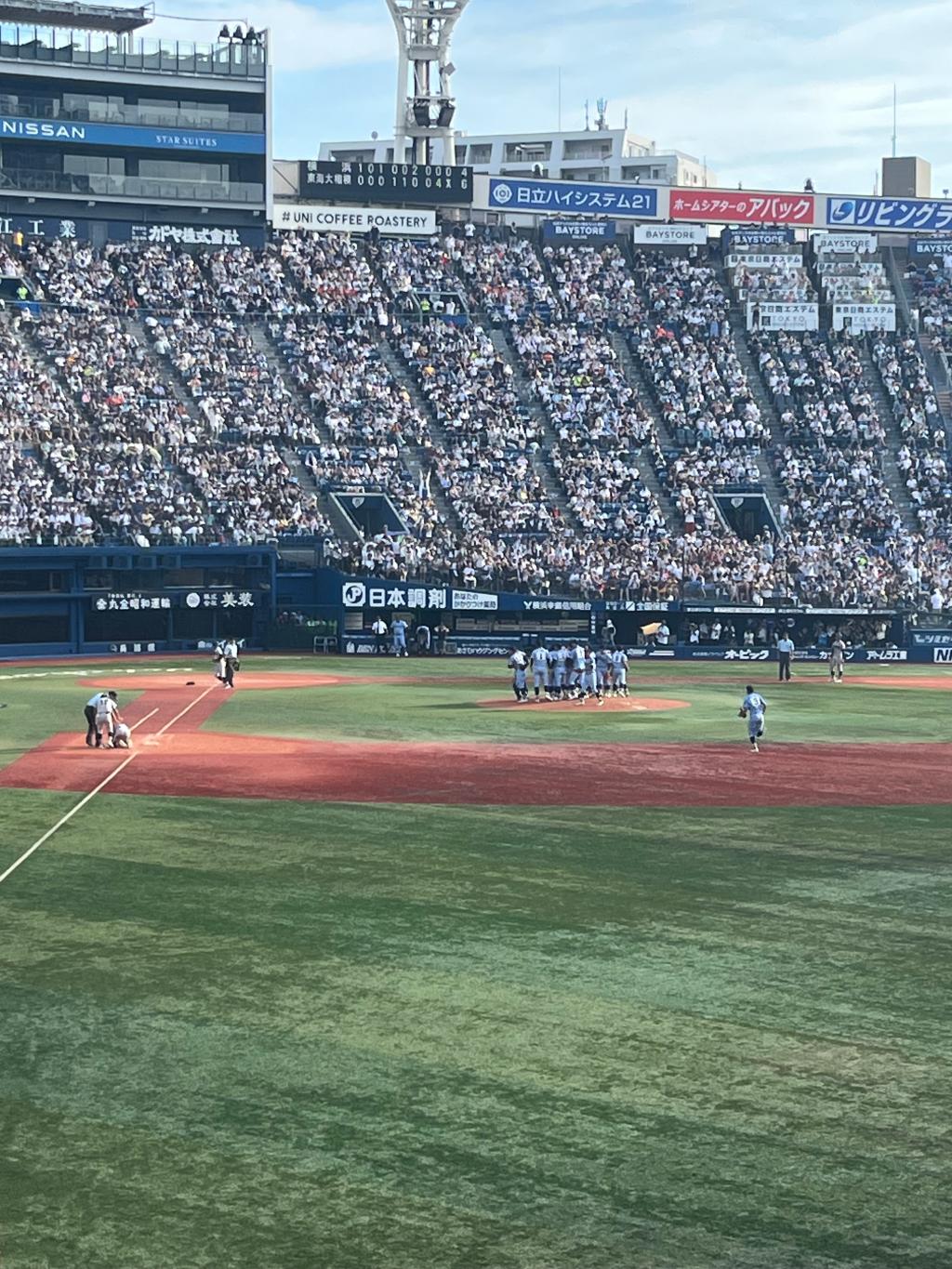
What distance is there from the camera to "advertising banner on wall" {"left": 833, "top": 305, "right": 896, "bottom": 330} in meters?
79.1

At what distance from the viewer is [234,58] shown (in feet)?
247

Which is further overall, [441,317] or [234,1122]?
[441,317]

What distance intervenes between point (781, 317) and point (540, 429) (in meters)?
15.7

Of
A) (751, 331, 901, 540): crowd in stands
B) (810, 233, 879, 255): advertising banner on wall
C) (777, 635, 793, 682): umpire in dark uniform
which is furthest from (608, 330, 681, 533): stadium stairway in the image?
(777, 635, 793, 682): umpire in dark uniform

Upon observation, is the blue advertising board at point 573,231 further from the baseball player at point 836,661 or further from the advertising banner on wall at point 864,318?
the baseball player at point 836,661

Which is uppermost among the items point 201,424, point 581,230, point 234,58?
point 234,58

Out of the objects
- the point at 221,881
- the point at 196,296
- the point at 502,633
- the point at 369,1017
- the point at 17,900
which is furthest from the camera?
Answer: the point at 196,296

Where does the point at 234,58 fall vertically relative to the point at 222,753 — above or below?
above

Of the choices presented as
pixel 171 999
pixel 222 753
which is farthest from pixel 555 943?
pixel 222 753

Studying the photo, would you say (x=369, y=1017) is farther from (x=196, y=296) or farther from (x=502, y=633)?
(x=196, y=296)

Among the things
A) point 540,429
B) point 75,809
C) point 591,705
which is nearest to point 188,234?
point 540,429

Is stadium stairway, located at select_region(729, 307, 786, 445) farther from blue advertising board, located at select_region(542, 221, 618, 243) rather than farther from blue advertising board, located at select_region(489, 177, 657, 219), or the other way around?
blue advertising board, located at select_region(542, 221, 618, 243)

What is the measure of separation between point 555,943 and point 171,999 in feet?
14.6

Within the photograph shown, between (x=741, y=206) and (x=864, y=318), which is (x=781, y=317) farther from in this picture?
(x=741, y=206)
